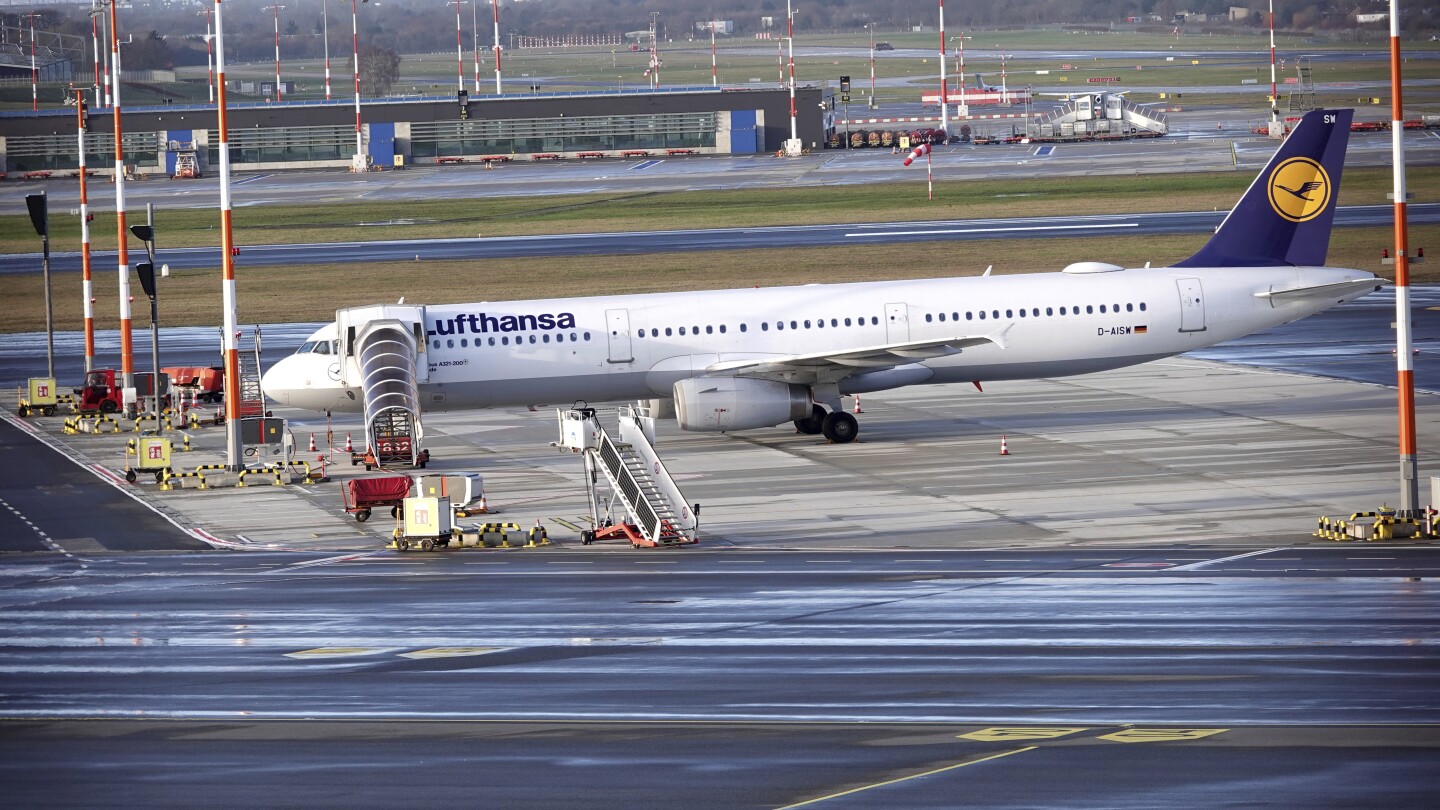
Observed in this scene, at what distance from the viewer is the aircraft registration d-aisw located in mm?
44750

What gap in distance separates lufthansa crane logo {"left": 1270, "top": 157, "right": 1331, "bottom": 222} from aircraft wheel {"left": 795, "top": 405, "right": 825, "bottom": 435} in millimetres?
13671

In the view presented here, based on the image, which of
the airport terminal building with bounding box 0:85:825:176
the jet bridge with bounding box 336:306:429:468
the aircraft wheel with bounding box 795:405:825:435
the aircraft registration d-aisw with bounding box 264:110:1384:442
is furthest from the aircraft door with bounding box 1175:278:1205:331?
the airport terminal building with bounding box 0:85:825:176

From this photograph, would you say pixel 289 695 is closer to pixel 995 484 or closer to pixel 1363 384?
pixel 995 484

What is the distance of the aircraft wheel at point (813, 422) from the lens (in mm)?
46219

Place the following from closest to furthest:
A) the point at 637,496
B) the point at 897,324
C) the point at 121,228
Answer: the point at 637,496, the point at 897,324, the point at 121,228

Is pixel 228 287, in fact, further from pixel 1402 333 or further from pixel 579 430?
pixel 1402 333

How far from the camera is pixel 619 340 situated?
149ft

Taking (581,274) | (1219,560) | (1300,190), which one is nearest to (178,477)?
(1219,560)

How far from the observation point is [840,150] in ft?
475

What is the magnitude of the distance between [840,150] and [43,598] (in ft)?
392

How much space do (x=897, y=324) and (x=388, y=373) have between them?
13310 millimetres

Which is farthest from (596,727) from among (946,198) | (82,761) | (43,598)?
(946,198)

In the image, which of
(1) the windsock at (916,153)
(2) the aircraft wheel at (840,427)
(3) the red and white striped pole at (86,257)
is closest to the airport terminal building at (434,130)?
(1) the windsock at (916,153)

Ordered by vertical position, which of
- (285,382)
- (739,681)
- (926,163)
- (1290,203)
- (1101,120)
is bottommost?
(739,681)
